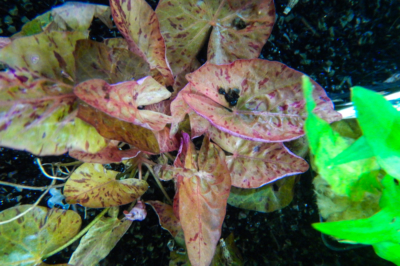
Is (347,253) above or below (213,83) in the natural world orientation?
below

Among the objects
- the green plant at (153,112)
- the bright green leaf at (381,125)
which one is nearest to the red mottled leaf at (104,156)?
the green plant at (153,112)

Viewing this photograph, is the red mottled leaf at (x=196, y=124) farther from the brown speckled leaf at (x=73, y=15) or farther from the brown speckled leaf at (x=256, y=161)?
the brown speckled leaf at (x=73, y=15)

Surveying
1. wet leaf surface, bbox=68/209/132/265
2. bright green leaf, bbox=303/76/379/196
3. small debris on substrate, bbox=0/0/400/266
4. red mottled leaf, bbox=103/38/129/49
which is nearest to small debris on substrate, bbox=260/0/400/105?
small debris on substrate, bbox=0/0/400/266

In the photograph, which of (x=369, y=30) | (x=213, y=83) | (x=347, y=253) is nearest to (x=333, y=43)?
(x=369, y=30)

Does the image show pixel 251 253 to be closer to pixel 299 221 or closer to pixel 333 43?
pixel 299 221

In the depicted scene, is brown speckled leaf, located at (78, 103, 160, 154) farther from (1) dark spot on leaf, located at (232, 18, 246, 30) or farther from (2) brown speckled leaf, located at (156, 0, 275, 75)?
(1) dark spot on leaf, located at (232, 18, 246, 30)

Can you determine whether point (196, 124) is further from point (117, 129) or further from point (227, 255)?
point (227, 255)
